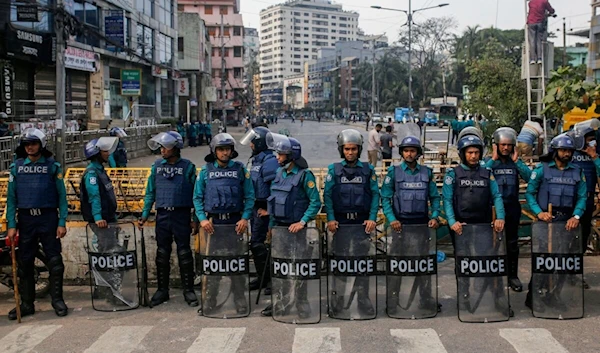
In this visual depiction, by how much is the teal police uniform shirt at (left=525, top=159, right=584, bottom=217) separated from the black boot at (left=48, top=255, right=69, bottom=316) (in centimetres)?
521

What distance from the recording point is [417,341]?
6051mm

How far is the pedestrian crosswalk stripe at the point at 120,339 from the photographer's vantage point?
5953 mm

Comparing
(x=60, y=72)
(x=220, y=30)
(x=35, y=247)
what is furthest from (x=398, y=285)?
(x=220, y=30)

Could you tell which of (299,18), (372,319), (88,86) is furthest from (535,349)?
(299,18)

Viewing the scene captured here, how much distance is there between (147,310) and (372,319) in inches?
98.5

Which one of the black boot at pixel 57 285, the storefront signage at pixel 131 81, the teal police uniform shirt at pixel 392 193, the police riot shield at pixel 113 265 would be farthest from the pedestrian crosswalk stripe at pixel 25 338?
the storefront signage at pixel 131 81

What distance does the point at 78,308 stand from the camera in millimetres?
7355

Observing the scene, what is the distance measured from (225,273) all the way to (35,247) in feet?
7.04

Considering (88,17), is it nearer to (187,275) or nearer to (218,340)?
(187,275)

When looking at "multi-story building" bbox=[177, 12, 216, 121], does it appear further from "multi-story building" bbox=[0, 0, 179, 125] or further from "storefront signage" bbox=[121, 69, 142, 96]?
"storefront signage" bbox=[121, 69, 142, 96]

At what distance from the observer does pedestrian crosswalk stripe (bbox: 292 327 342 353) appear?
5855 millimetres

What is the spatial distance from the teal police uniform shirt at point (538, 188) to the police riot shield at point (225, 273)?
10.3ft

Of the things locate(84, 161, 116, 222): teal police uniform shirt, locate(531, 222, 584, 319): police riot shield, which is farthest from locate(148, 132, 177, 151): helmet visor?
locate(531, 222, 584, 319): police riot shield

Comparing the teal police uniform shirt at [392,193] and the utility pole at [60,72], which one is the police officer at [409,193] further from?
the utility pole at [60,72]
